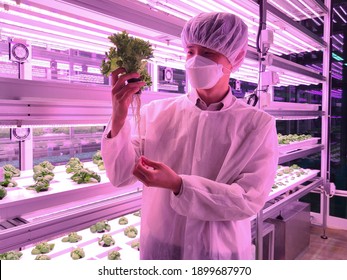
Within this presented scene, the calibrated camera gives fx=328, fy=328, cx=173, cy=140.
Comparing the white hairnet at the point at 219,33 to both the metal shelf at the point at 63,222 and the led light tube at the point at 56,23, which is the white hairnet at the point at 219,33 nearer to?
the led light tube at the point at 56,23

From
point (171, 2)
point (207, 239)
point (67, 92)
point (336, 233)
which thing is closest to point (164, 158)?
point (207, 239)

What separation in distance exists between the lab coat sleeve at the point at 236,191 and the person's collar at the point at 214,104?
20 cm

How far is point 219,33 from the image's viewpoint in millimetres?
1362

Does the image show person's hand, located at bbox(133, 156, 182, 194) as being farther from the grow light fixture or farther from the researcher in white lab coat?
the grow light fixture

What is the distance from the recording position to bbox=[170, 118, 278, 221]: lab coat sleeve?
1190mm

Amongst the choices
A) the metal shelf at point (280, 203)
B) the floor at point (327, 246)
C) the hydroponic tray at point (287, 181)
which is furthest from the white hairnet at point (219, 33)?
the floor at point (327, 246)

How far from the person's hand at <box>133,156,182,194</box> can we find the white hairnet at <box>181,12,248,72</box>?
1.93 feet

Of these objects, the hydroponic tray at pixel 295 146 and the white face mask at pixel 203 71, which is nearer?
the white face mask at pixel 203 71

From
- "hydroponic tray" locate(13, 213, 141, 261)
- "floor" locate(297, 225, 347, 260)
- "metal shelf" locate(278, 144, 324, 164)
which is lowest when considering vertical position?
"floor" locate(297, 225, 347, 260)

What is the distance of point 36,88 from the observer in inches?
49.4

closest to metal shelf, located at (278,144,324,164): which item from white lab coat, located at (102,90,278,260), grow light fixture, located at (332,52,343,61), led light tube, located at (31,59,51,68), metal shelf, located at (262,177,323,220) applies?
metal shelf, located at (262,177,323,220)

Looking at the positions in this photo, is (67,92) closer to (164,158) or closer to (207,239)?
(164,158)

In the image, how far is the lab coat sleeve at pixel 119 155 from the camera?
124 centimetres

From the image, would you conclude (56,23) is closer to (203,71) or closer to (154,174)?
(203,71)
